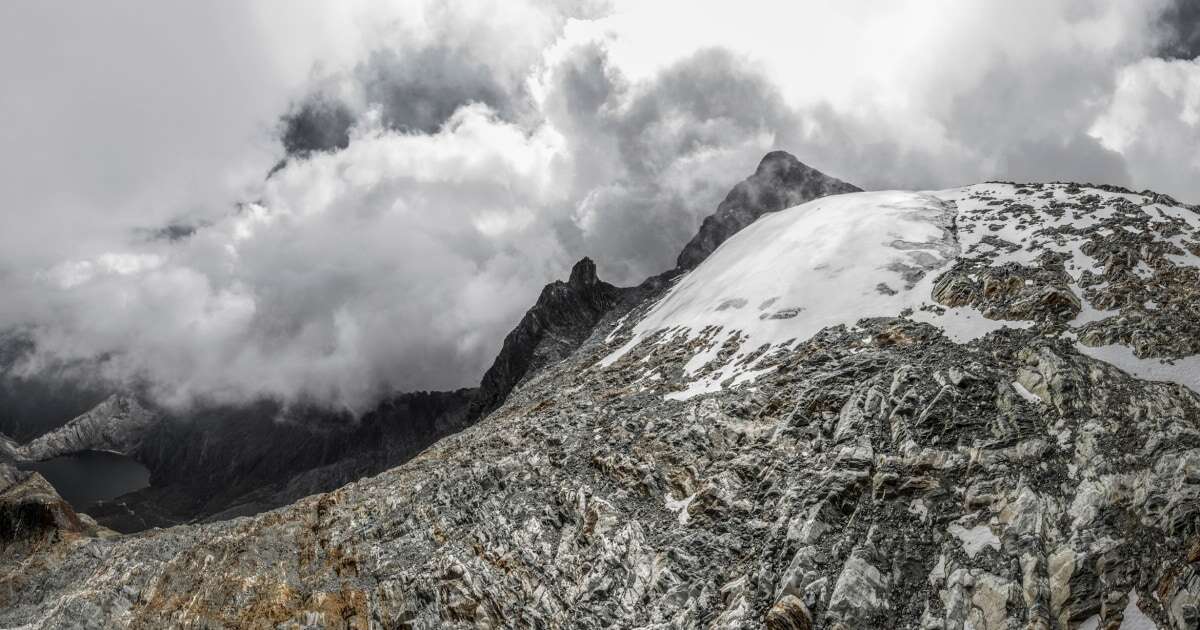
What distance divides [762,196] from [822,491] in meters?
148

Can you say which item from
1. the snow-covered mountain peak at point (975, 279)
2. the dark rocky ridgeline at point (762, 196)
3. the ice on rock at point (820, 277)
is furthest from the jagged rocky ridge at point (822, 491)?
the dark rocky ridgeline at point (762, 196)

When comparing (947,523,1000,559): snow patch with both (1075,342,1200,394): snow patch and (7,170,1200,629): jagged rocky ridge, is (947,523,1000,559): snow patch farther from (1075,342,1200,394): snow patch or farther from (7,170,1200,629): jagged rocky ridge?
(1075,342,1200,394): snow patch

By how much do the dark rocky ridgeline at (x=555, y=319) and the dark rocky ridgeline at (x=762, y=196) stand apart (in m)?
24.5

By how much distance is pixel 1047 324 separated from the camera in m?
36.5

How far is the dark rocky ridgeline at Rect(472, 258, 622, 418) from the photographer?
148750mm

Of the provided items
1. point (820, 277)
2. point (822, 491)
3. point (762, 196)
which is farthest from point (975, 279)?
point (762, 196)

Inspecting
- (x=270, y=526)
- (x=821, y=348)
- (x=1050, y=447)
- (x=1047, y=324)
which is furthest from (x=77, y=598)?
(x=1047, y=324)

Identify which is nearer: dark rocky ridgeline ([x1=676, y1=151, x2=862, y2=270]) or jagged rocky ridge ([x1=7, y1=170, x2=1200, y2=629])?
jagged rocky ridge ([x1=7, y1=170, x2=1200, y2=629])

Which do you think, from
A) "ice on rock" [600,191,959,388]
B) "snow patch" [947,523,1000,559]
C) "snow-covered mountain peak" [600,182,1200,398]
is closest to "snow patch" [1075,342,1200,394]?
"snow-covered mountain peak" [600,182,1200,398]

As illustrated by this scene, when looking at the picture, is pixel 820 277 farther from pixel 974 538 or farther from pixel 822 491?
pixel 974 538

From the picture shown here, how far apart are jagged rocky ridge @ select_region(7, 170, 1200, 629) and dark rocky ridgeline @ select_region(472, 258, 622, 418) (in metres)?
88.2

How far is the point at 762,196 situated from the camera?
544 feet

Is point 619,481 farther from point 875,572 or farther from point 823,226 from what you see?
point 823,226

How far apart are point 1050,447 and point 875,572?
1102 cm
